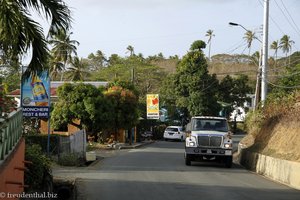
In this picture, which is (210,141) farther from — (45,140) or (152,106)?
(152,106)

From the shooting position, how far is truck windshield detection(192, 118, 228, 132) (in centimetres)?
2420

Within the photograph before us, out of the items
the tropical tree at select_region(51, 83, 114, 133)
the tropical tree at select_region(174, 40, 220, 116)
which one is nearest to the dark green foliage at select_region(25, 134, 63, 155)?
the tropical tree at select_region(51, 83, 114, 133)

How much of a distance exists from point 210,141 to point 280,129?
370 cm

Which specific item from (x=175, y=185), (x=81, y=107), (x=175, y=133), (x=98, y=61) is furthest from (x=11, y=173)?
(x=98, y=61)

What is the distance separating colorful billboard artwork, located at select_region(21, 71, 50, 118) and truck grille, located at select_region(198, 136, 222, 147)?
706cm

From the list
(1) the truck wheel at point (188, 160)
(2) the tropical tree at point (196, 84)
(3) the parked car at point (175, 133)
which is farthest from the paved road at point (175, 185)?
(2) the tropical tree at point (196, 84)

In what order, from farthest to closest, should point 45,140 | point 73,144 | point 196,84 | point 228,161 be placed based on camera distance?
point 196,84
point 45,140
point 73,144
point 228,161

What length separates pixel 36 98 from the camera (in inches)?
886

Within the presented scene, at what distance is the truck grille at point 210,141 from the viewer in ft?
A: 76.8

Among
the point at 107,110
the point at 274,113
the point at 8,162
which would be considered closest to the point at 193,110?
the point at 107,110

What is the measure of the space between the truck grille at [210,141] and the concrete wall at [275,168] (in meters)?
1.91

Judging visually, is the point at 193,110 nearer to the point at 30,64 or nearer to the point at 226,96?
the point at 226,96

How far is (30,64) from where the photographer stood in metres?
12.8

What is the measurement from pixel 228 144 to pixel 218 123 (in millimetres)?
→ 1419
